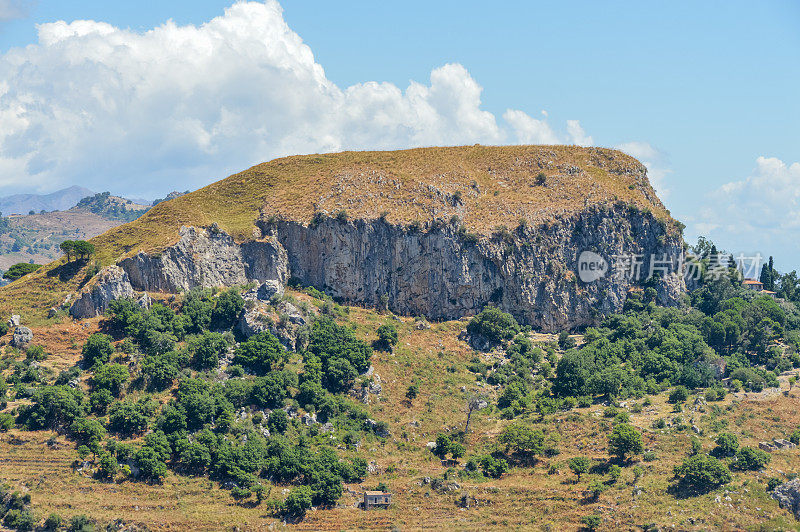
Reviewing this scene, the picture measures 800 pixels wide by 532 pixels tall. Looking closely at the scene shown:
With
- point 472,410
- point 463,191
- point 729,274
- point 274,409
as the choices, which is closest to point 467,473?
point 472,410

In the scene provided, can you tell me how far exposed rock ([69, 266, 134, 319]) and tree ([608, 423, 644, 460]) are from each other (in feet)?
216

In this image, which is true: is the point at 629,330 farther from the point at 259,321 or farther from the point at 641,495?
the point at 259,321

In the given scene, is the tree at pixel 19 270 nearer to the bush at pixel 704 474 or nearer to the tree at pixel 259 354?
the tree at pixel 259 354

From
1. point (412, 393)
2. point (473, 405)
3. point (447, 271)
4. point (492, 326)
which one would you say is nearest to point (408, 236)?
point (447, 271)

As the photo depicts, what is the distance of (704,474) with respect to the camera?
68.2 m

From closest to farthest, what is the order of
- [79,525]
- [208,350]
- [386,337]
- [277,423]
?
[79,525] < [277,423] < [208,350] < [386,337]

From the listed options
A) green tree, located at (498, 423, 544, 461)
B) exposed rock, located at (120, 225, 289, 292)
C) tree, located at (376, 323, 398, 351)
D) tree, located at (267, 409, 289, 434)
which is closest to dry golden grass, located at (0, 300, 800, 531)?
green tree, located at (498, 423, 544, 461)

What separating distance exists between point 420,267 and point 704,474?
51.8 metres

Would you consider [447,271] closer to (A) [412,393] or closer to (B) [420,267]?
(B) [420,267]

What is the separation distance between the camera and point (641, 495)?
6894 centimetres

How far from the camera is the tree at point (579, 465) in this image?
241 ft

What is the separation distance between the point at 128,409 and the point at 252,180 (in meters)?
51.4

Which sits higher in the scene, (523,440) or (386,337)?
(386,337)

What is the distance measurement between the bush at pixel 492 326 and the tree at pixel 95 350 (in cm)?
5165
